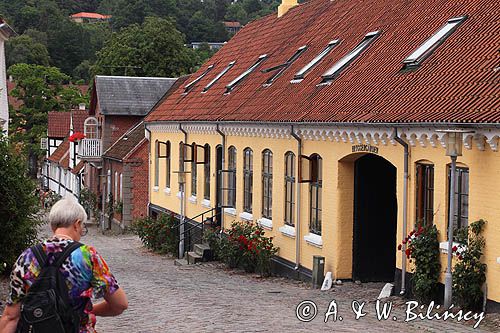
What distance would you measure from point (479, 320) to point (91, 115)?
38.2 meters

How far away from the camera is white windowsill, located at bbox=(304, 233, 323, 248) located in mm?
20203

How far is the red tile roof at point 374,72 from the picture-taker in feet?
50.7

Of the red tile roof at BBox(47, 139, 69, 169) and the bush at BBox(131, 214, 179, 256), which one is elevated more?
the red tile roof at BBox(47, 139, 69, 169)

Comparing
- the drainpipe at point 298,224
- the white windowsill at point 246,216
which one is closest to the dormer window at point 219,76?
the white windowsill at point 246,216

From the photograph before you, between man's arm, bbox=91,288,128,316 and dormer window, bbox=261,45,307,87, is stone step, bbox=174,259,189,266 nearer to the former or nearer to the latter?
dormer window, bbox=261,45,307,87

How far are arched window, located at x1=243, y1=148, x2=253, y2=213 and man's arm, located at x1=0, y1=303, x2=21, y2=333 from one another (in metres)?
18.6

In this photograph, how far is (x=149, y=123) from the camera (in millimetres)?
36438

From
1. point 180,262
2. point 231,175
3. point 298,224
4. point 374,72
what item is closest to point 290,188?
point 298,224

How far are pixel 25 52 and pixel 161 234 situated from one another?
82.9 metres

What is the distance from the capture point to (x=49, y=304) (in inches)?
257

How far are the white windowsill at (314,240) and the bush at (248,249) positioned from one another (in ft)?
5.01

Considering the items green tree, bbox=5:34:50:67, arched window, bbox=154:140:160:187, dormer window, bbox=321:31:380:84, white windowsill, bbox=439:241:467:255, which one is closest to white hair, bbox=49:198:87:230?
white windowsill, bbox=439:241:467:255

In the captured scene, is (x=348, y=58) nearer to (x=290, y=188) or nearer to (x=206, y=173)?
(x=290, y=188)

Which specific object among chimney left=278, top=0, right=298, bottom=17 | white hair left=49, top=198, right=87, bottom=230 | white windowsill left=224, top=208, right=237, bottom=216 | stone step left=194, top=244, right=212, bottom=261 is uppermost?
chimney left=278, top=0, right=298, bottom=17
